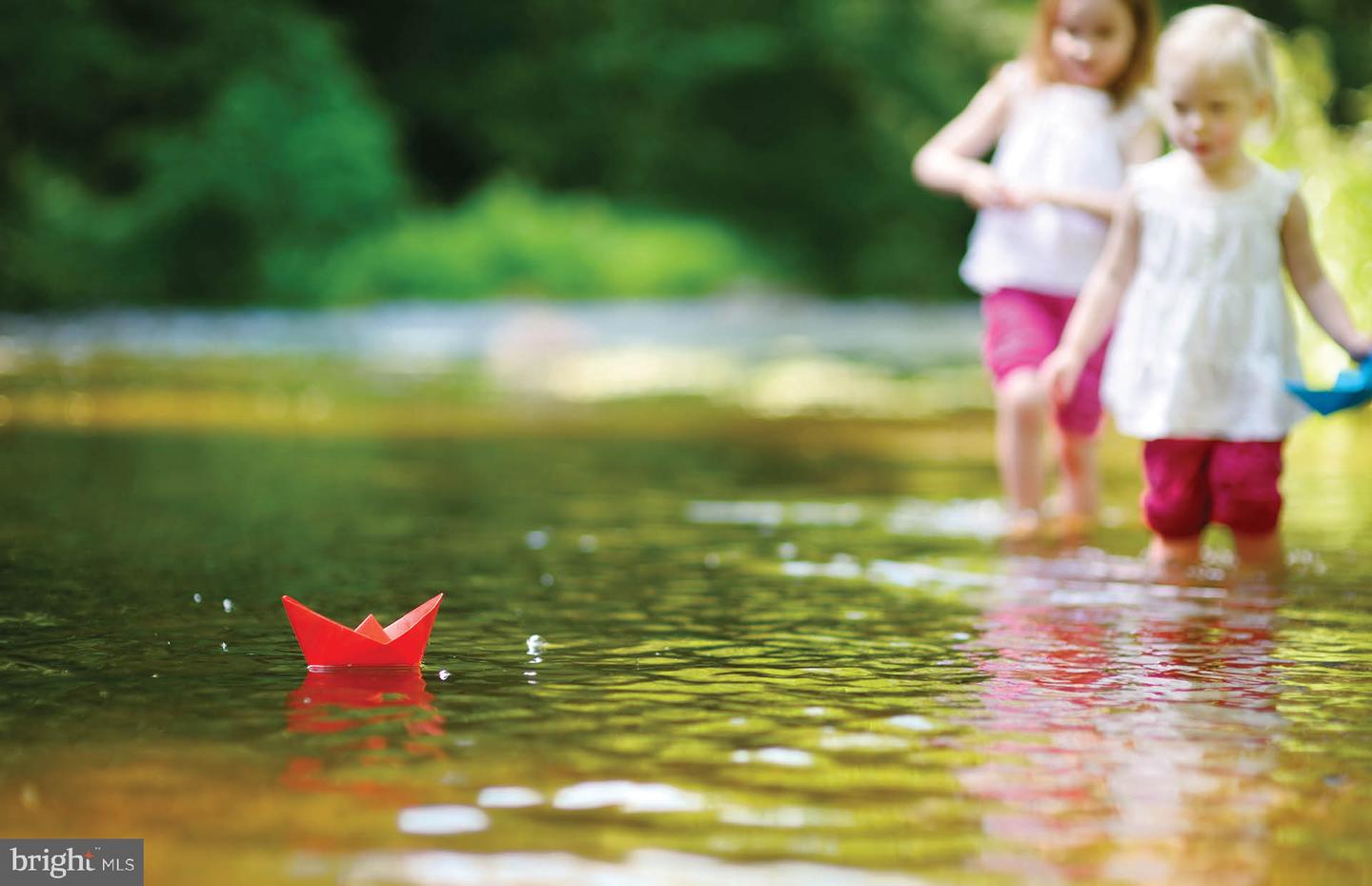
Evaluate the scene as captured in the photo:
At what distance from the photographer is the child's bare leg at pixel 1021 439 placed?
18.8ft

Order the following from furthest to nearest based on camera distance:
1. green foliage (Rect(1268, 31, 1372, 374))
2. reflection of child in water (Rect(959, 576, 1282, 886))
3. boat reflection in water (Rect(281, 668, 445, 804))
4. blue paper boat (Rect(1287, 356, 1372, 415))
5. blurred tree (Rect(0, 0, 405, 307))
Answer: blurred tree (Rect(0, 0, 405, 307)), green foliage (Rect(1268, 31, 1372, 374)), blue paper boat (Rect(1287, 356, 1372, 415)), boat reflection in water (Rect(281, 668, 445, 804)), reflection of child in water (Rect(959, 576, 1282, 886))

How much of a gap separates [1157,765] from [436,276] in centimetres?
2203

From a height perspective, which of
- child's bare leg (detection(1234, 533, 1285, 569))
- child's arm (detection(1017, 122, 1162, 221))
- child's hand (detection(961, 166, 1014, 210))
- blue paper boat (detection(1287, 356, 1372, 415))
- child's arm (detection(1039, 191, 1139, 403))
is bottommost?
child's bare leg (detection(1234, 533, 1285, 569))

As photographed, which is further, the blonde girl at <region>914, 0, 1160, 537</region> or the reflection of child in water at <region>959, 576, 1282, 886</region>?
the blonde girl at <region>914, 0, 1160, 537</region>

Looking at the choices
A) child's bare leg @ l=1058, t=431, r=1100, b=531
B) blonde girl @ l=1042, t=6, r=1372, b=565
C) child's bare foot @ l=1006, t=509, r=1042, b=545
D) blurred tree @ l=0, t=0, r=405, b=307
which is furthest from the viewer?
blurred tree @ l=0, t=0, r=405, b=307

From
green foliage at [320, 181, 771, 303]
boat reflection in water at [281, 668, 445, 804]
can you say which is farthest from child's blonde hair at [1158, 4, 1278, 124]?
green foliage at [320, 181, 771, 303]

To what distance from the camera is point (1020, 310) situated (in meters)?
5.89

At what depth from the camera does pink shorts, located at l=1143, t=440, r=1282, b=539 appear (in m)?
4.74

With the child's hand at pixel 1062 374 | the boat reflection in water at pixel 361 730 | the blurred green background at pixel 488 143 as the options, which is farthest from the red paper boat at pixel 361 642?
the blurred green background at pixel 488 143

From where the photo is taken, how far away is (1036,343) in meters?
5.81

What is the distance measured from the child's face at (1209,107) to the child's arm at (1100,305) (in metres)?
0.28

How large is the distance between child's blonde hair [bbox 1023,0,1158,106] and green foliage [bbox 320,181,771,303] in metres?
18.3

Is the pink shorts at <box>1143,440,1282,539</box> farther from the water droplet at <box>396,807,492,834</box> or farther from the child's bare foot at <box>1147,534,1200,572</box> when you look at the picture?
the water droplet at <box>396,807,492,834</box>

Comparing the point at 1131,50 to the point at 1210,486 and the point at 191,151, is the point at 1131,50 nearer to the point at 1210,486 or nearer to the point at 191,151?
the point at 1210,486
